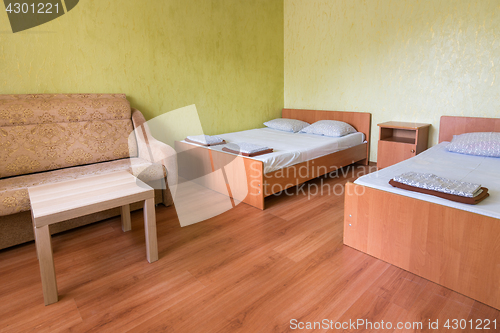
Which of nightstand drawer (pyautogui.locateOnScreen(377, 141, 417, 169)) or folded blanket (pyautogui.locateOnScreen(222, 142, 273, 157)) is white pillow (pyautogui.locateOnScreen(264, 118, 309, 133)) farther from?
folded blanket (pyautogui.locateOnScreen(222, 142, 273, 157))

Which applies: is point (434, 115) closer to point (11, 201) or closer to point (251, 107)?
point (251, 107)

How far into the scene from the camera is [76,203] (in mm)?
1635

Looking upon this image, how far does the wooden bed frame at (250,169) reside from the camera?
2.66m

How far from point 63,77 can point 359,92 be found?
129 inches

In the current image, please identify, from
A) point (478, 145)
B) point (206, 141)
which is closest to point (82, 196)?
point (206, 141)

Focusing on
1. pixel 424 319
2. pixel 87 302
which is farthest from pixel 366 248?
pixel 87 302

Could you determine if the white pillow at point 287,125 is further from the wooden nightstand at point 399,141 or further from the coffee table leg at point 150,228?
the coffee table leg at point 150,228

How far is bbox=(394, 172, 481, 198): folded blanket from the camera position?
61.2 inches

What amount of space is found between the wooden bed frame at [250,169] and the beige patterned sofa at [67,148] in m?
0.49

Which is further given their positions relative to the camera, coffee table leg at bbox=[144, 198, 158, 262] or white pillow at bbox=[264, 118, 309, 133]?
white pillow at bbox=[264, 118, 309, 133]

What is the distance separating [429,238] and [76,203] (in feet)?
6.19

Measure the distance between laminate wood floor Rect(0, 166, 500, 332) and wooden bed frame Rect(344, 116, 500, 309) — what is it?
6cm

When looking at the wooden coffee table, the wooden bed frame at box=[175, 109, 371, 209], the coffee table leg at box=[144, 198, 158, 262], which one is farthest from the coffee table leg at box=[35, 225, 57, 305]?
the wooden bed frame at box=[175, 109, 371, 209]

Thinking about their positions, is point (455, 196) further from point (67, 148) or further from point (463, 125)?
point (67, 148)
